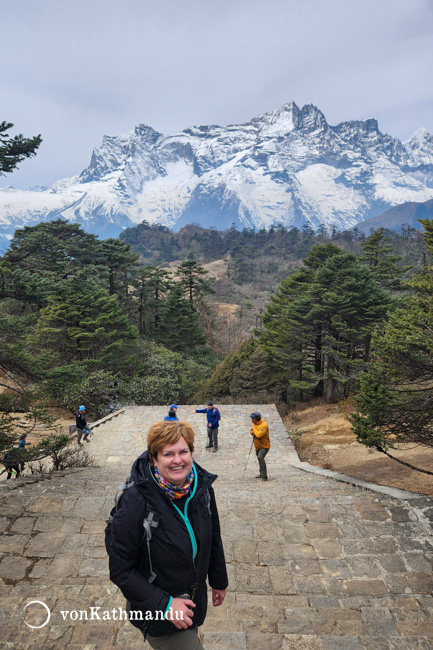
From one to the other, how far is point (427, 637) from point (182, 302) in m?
24.3

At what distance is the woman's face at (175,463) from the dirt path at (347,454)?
5.66 meters

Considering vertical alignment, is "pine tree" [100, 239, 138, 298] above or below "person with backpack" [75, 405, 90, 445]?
above

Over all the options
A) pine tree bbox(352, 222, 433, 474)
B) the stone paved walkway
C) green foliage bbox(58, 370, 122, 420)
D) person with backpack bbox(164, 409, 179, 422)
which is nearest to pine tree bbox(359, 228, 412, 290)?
green foliage bbox(58, 370, 122, 420)

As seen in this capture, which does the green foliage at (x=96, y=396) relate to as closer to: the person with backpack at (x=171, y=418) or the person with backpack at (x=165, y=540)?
the person with backpack at (x=171, y=418)

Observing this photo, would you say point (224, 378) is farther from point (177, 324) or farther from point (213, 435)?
point (177, 324)

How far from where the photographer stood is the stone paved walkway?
278 centimetres

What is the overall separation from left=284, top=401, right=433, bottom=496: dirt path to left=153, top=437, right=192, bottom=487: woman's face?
5.66 meters

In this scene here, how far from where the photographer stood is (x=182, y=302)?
26328mm

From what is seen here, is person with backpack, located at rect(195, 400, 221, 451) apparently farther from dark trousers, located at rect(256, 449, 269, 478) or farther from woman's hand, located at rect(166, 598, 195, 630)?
woman's hand, located at rect(166, 598, 195, 630)

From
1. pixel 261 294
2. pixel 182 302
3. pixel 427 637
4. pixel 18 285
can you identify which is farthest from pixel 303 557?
pixel 261 294

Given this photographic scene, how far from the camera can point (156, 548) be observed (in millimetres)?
1679

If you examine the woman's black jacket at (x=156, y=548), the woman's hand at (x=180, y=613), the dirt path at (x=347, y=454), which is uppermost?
the woman's black jacket at (x=156, y=548)

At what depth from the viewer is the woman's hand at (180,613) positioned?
168cm

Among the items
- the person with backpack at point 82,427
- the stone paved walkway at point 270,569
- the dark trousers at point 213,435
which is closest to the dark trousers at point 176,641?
the stone paved walkway at point 270,569
